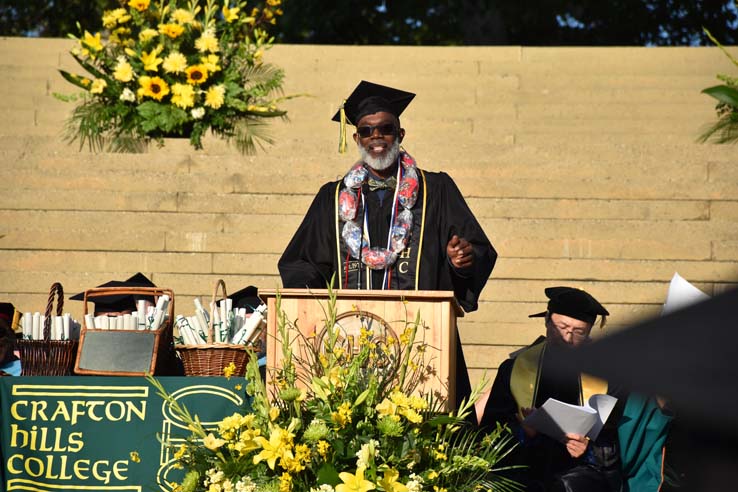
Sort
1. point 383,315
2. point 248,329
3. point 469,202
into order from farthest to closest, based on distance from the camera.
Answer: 1. point 469,202
2. point 248,329
3. point 383,315

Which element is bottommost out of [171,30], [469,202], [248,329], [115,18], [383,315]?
[248,329]

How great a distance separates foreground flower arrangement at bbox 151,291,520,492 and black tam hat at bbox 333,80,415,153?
5.01ft

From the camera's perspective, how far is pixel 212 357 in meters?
4.60

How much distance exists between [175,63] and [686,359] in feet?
31.1

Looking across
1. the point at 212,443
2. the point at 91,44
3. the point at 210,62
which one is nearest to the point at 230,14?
the point at 210,62

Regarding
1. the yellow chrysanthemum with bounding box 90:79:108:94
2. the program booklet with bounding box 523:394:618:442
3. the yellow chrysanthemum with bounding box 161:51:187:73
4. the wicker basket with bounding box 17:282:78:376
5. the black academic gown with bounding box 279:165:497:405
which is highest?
the yellow chrysanthemum with bounding box 161:51:187:73

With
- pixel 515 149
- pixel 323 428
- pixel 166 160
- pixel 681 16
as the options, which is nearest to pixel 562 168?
pixel 515 149

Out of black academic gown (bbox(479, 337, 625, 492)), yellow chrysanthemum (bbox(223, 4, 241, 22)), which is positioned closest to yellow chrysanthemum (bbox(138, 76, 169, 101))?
yellow chrysanthemum (bbox(223, 4, 241, 22))

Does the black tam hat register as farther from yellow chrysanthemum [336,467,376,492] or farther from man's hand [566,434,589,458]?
yellow chrysanthemum [336,467,376,492]

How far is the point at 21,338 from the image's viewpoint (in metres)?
4.96

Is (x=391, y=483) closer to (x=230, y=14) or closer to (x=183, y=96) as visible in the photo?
(x=183, y=96)

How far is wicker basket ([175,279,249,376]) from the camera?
15.0 ft

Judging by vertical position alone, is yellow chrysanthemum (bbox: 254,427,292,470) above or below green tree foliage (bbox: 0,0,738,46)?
below

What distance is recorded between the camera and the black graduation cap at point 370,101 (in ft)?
16.9
